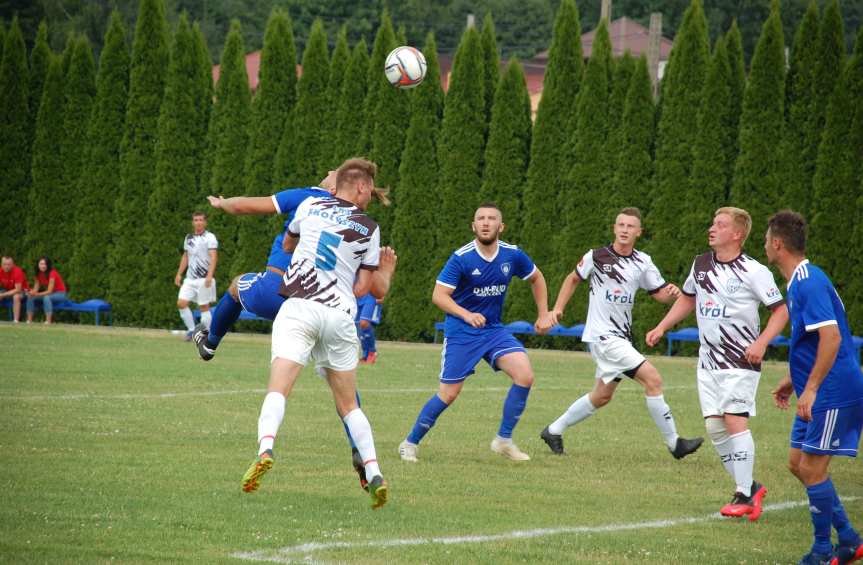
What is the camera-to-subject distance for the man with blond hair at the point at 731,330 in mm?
8516

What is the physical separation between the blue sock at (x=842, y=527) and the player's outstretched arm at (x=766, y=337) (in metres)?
1.54

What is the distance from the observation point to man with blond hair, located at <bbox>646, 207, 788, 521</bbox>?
8.52m

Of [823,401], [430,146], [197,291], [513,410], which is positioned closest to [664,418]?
[513,410]

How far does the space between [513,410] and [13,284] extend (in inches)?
749

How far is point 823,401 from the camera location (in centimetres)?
664

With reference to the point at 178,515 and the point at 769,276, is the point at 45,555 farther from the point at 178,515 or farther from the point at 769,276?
the point at 769,276

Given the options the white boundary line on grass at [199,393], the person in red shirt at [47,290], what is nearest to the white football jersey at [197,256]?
the person in red shirt at [47,290]

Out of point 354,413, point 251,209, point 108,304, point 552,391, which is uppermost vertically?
point 251,209

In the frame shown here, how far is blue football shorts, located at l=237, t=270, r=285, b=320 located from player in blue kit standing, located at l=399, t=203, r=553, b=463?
6.09ft

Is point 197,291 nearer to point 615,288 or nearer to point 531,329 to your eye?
point 531,329

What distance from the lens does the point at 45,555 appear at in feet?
19.9

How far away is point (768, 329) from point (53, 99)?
22.9 m

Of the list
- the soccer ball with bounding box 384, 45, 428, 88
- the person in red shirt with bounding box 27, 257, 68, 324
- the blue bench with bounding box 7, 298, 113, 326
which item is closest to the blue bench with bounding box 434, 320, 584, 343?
the blue bench with bounding box 7, 298, 113, 326

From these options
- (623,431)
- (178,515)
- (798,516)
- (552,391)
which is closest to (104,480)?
(178,515)
